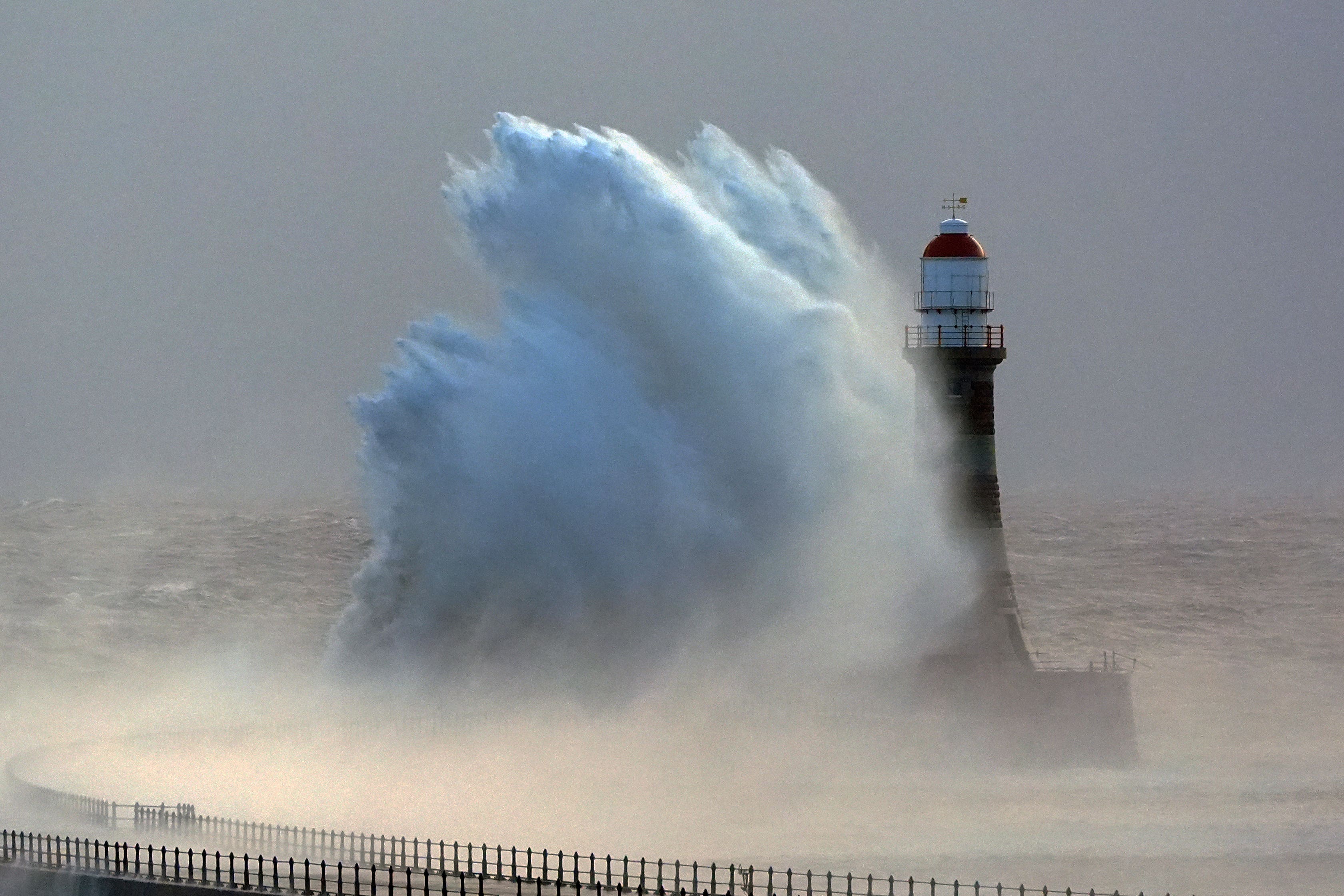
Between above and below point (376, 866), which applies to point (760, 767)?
above

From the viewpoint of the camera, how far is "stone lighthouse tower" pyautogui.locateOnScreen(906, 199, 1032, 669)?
4441 cm

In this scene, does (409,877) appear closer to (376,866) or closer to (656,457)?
(376,866)

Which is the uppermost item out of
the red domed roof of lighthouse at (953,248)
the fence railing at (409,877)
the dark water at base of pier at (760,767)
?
the red domed roof of lighthouse at (953,248)

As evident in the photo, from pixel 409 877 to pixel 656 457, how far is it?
17152 mm

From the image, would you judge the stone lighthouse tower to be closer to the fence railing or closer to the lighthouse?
the lighthouse

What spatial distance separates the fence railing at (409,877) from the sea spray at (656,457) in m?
11.4

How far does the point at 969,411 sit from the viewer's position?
146 feet

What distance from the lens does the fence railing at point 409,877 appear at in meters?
31.5

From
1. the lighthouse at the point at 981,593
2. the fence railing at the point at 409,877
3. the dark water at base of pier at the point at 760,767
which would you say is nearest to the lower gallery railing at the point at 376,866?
the fence railing at the point at 409,877

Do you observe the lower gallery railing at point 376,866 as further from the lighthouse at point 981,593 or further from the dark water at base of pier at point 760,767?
the lighthouse at point 981,593

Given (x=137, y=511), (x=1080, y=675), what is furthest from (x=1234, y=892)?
(x=137, y=511)

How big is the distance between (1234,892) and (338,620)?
20.8 meters

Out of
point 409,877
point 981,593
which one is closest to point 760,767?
point 981,593

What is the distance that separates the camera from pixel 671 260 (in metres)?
47.8
